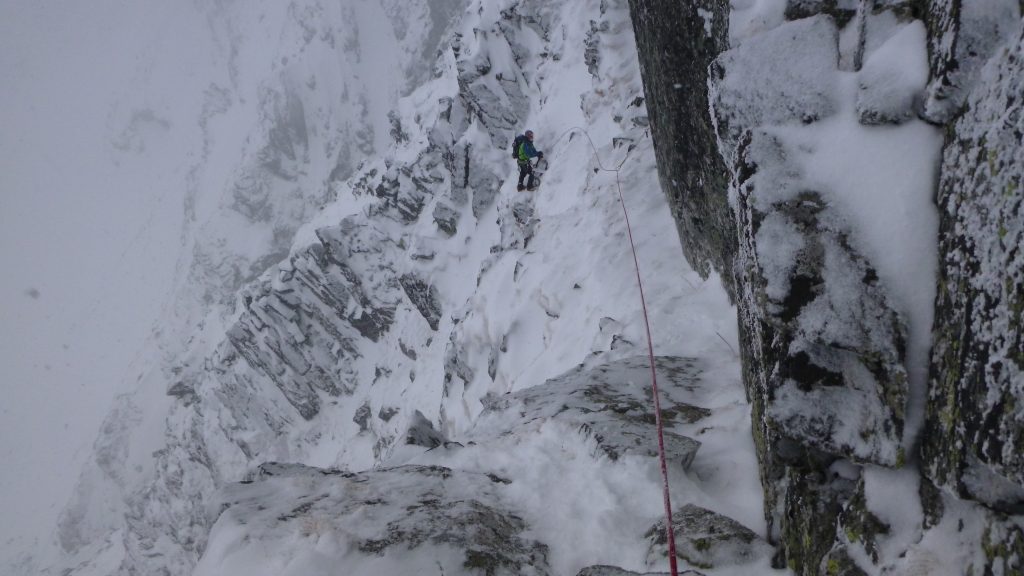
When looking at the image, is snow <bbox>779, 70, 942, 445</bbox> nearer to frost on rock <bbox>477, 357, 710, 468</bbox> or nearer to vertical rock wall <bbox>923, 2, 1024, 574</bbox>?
vertical rock wall <bbox>923, 2, 1024, 574</bbox>

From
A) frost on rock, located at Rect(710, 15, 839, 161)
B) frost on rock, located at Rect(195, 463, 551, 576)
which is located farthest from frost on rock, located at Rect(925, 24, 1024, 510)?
frost on rock, located at Rect(195, 463, 551, 576)

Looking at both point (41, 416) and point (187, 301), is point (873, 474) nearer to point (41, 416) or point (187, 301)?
point (187, 301)

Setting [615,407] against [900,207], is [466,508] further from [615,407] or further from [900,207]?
[900,207]

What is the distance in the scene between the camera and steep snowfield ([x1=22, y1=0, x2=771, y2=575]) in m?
4.30

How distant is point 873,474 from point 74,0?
196 meters

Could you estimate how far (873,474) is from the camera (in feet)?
9.36

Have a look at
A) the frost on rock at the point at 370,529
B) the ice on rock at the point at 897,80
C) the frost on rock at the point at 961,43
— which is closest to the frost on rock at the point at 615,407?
the frost on rock at the point at 370,529

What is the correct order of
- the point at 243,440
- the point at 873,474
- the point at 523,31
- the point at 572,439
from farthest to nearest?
the point at 243,440
the point at 523,31
the point at 572,439
the point at 873,474

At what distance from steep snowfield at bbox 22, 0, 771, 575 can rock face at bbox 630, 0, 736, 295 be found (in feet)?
3.06

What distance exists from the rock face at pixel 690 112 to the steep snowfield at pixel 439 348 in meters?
0.93

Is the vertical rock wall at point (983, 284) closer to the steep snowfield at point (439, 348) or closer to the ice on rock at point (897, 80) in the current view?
the ice on rock at point (897, 80)

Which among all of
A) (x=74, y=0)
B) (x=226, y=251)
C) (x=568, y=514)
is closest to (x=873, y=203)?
(x=568, y=514)

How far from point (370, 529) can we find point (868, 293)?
357 cm

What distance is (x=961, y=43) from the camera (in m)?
2.42
